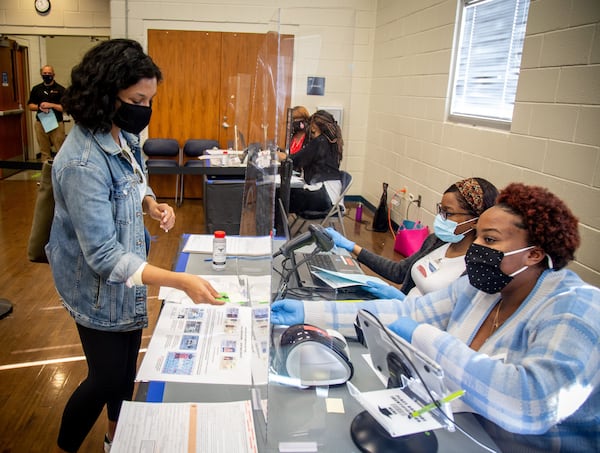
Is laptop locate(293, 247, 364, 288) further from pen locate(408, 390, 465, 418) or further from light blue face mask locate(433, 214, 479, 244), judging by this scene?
pen locate(408, 390, 465, 418)

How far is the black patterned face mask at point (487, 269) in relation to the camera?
1144mm

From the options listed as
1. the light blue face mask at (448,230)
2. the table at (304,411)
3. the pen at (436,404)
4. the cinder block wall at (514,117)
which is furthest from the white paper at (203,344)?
the cinder block wall at (514,117)

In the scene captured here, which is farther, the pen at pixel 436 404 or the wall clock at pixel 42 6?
the wall clock at pixel 42 6

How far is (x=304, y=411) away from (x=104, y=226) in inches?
24.8

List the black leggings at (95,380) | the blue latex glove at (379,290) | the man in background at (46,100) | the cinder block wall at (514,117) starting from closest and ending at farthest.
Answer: the black leggings at (95,380) → the blue latex glove at (379,290) → the cinder block wall at (514,117) → the man in background at (46,100)

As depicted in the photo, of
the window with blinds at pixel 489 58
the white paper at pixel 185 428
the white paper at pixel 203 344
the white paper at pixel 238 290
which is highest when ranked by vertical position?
the window with blinds at pixel 489 58

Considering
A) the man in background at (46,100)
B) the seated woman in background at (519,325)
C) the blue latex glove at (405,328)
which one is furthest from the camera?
the man in background at (46,100)

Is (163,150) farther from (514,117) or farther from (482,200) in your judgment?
(482,200)

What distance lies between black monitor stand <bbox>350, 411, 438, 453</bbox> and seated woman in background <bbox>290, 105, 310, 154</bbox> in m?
2.75

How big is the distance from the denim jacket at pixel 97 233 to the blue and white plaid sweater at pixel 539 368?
76 centimetres

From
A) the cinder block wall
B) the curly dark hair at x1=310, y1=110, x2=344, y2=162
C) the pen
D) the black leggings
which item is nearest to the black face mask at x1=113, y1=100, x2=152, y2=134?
the black leggings

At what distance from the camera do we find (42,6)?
5.95 meters

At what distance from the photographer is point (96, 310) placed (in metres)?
1.26

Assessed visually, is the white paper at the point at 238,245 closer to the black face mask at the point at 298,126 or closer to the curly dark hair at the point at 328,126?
the black face mask at the point at 298,126
